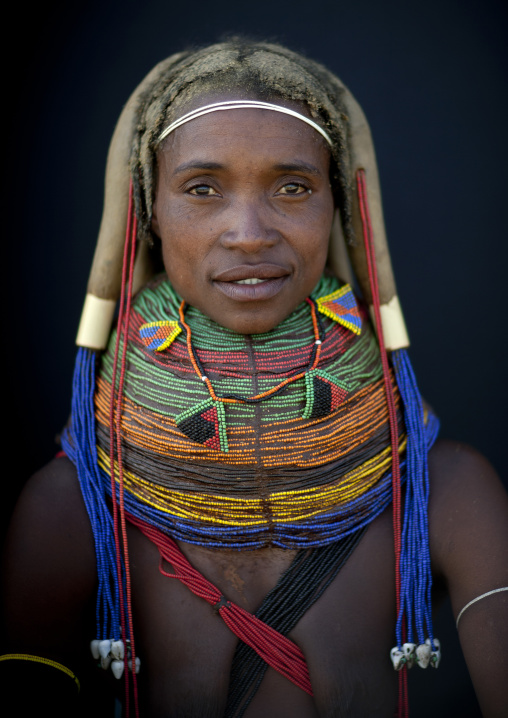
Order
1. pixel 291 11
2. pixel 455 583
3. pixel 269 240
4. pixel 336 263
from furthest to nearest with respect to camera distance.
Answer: pixel 291 11 → pixel 336 263 → pixel 455 583 → pixel 269 240

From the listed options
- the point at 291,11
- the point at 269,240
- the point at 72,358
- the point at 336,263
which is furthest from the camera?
the point at 72,358

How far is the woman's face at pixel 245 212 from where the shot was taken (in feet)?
5.07

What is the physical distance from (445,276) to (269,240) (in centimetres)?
156

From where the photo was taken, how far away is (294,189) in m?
1.61

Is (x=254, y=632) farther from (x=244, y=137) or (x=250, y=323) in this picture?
(x=244, y=137)

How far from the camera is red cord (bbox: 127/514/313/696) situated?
62.6 inches

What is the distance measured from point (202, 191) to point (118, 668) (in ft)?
3.39

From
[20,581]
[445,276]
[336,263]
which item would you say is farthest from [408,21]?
[20,581]

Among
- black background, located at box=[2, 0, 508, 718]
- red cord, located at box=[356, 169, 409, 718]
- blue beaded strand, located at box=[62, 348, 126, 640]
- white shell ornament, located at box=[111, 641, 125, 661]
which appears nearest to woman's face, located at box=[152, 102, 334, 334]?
red cord, located at box=[356, 169, 409, 718]

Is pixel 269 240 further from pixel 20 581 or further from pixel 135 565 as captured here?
pixel 20 581

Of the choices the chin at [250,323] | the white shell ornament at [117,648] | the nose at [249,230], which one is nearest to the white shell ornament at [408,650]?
the white shell ornament at [117,648]

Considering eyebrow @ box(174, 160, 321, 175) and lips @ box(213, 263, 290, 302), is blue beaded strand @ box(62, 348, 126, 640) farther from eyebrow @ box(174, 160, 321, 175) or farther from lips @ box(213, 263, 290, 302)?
eyebrow @ box(174, 160, 321, 175)

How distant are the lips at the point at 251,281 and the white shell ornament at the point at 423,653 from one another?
32.8 inches

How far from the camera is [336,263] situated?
2006 millimetres
